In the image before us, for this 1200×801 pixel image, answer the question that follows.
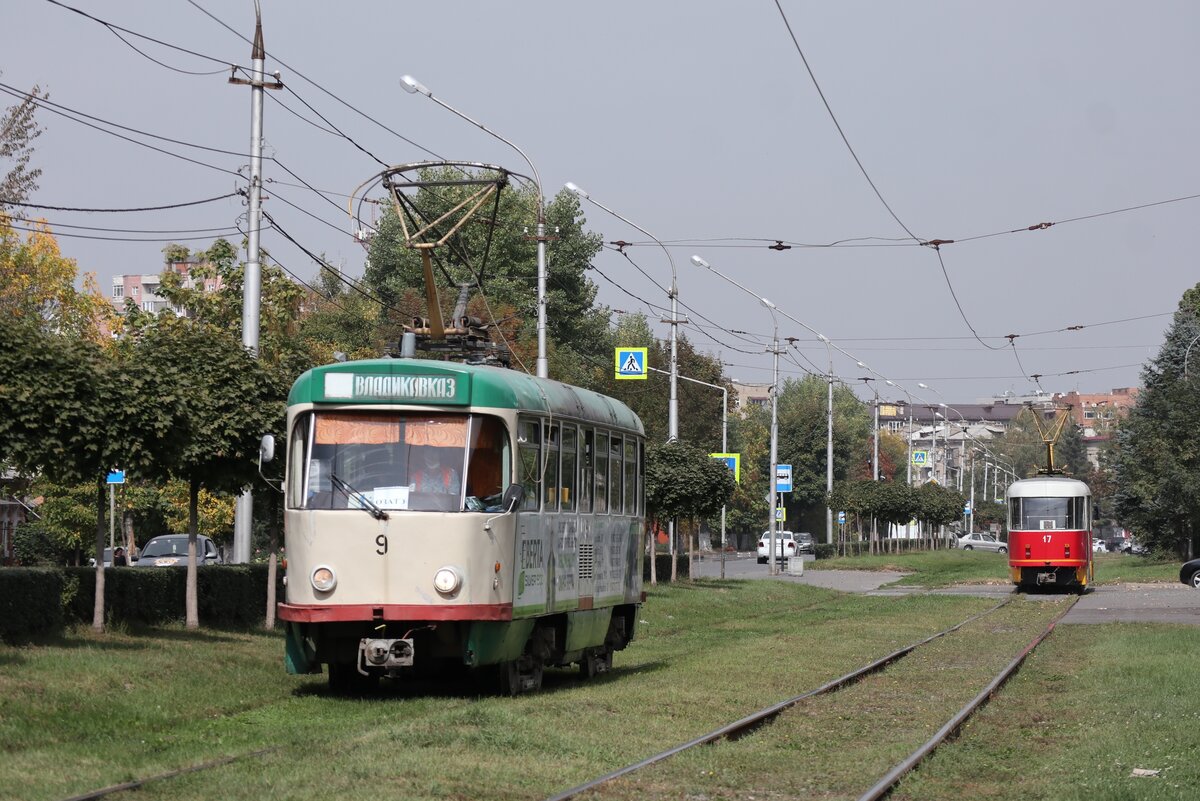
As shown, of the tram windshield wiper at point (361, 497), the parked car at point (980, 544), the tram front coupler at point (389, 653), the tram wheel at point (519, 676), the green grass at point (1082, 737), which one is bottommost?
the green grass at point (1082, 737)

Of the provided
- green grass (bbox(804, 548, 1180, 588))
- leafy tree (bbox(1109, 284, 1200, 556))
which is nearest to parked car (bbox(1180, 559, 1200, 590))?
green grass (bbox(804, 548, 1180, 588))

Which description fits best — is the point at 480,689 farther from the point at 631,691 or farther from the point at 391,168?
the point at 391,168

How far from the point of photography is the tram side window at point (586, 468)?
17.8 meters

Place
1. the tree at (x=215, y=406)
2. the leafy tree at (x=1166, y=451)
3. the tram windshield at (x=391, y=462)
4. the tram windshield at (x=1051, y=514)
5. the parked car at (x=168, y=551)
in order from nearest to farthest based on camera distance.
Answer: the tram windshield at (x=391, y=462), the tree at (x=215, y=406), the parked car at (x=168, y=551), the tram windshield at (x=1051, y=514), the leafy tree at (x=1166, y=451)

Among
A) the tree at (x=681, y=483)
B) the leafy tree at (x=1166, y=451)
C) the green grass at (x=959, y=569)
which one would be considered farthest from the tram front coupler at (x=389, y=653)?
the leafy tree at (x=1166, y=451)

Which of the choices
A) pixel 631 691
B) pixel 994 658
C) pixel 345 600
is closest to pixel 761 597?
pixel 994 658

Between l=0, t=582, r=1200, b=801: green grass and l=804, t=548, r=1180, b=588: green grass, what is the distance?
1256 inches

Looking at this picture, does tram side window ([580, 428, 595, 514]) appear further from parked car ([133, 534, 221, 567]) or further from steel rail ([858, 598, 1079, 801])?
parked car ([133, 534, 221, 567])

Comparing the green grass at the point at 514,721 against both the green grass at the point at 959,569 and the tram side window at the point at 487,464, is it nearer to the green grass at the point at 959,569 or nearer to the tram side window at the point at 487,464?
the tram side window at the point at 487,464

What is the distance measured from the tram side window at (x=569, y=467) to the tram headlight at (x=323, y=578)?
10.4ft

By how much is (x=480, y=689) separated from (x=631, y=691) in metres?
1.53

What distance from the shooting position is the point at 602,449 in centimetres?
1869

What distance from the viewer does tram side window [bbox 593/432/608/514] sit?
1842 cm

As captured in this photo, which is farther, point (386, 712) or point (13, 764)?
point (386, 712)
